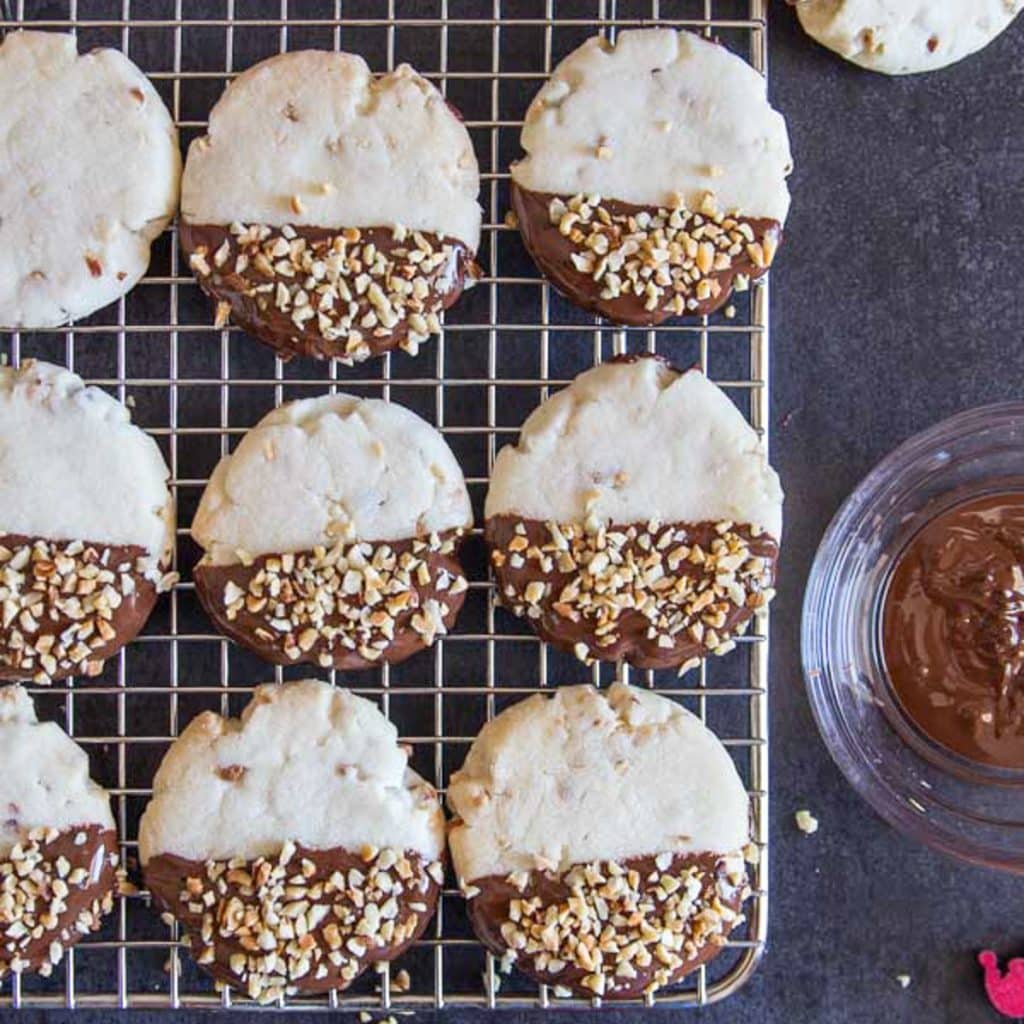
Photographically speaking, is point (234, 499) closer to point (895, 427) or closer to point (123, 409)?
point (123, 409)

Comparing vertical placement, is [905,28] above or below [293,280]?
above

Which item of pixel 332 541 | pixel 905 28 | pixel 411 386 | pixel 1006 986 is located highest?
pixel 905 28

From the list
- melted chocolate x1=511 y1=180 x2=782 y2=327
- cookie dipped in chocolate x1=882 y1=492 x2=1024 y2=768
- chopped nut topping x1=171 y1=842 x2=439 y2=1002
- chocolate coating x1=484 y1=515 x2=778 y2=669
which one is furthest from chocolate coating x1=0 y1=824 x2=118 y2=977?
cookie dipped in chocolate x1=882 y1=492 x2=1024 y2=768

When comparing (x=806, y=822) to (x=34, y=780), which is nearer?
(x=34, y=780)

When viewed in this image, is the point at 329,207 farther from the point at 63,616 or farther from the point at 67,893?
the point at 67,893

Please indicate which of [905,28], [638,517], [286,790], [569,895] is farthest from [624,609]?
[905,28]

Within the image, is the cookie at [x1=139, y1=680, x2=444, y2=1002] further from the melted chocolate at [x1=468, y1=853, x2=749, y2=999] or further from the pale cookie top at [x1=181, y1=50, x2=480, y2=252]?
the pale cookie top at [x1=181, y1=50, x2=480, y2=252]

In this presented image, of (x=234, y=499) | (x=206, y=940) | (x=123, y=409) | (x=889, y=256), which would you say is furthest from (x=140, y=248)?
(x=889, y=256)
